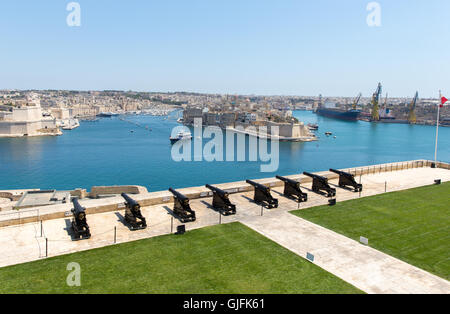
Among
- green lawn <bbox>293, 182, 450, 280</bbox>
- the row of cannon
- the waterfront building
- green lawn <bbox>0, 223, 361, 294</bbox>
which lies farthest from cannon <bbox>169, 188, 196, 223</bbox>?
the waterfront building

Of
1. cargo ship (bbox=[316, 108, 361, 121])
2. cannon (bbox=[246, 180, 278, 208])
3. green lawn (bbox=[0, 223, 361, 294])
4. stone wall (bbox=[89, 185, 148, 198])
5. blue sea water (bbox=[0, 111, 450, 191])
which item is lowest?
blue sea water (bbox=[0, 111, 450, 191])

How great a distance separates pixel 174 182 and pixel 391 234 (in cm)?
3270

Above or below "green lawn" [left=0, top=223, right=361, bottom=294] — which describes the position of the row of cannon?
above

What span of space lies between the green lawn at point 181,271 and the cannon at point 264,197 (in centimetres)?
380

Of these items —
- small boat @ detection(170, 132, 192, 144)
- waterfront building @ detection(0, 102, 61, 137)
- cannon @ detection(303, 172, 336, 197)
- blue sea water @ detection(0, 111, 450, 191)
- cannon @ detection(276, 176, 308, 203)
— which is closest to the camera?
cannon @ detection(276, 176, 308, 203)

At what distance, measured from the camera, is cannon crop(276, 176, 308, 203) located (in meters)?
15.6

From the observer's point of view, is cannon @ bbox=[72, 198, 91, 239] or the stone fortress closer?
cannon @ bbox=[72, 198, 91, 239]

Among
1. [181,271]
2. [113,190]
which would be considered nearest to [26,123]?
[113,190]

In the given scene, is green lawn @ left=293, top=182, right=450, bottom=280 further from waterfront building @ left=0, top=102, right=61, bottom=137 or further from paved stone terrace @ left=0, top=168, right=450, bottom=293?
waterfront building @ left=0, top=102, right=61, bottom=137

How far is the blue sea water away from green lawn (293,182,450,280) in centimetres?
2784

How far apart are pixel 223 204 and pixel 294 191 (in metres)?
3.96

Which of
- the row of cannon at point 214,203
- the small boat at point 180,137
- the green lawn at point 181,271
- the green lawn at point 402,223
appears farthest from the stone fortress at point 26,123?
the green lawn at point 181,271

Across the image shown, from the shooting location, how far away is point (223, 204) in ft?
45.2

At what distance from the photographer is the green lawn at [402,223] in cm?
1041
